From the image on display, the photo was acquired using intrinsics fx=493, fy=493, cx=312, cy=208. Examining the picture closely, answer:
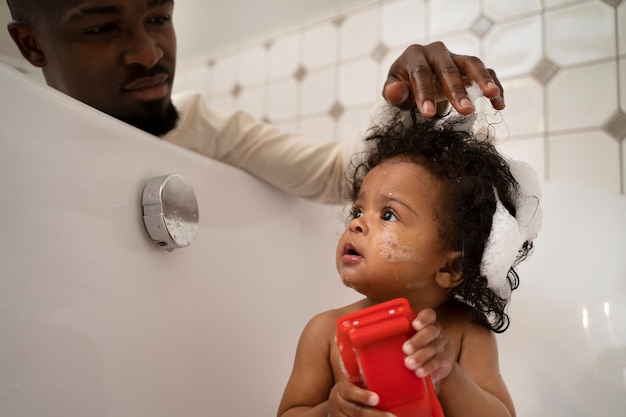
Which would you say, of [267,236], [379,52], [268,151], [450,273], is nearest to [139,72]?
[268,151]

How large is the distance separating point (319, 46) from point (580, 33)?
2.64 ft

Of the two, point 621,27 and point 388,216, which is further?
point 621,27

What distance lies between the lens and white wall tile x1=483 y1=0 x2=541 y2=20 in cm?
137

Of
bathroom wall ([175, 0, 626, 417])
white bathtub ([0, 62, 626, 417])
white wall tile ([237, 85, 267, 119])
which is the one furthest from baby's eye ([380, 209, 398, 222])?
white wall tile ([237, 85, 267, 119])

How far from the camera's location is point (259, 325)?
0.98 metres

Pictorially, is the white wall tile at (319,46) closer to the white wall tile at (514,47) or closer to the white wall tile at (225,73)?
the white wall tile at (225,73)

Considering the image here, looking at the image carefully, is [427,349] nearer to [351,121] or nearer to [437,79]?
[437,79]

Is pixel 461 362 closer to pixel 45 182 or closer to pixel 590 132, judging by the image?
pixel 45 182

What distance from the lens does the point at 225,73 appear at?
196 cm

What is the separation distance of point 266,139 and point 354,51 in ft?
2.15

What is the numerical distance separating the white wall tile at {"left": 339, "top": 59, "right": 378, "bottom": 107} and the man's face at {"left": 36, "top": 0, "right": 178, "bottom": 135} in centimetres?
69

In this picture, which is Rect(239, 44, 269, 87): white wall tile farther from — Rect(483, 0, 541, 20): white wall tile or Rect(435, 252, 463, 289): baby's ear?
Rect(435, 252, 463, 289): baby's ear

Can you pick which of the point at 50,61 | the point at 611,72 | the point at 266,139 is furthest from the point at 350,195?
the point at 611,72

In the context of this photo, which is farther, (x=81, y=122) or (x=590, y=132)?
(x=590, y=132)
